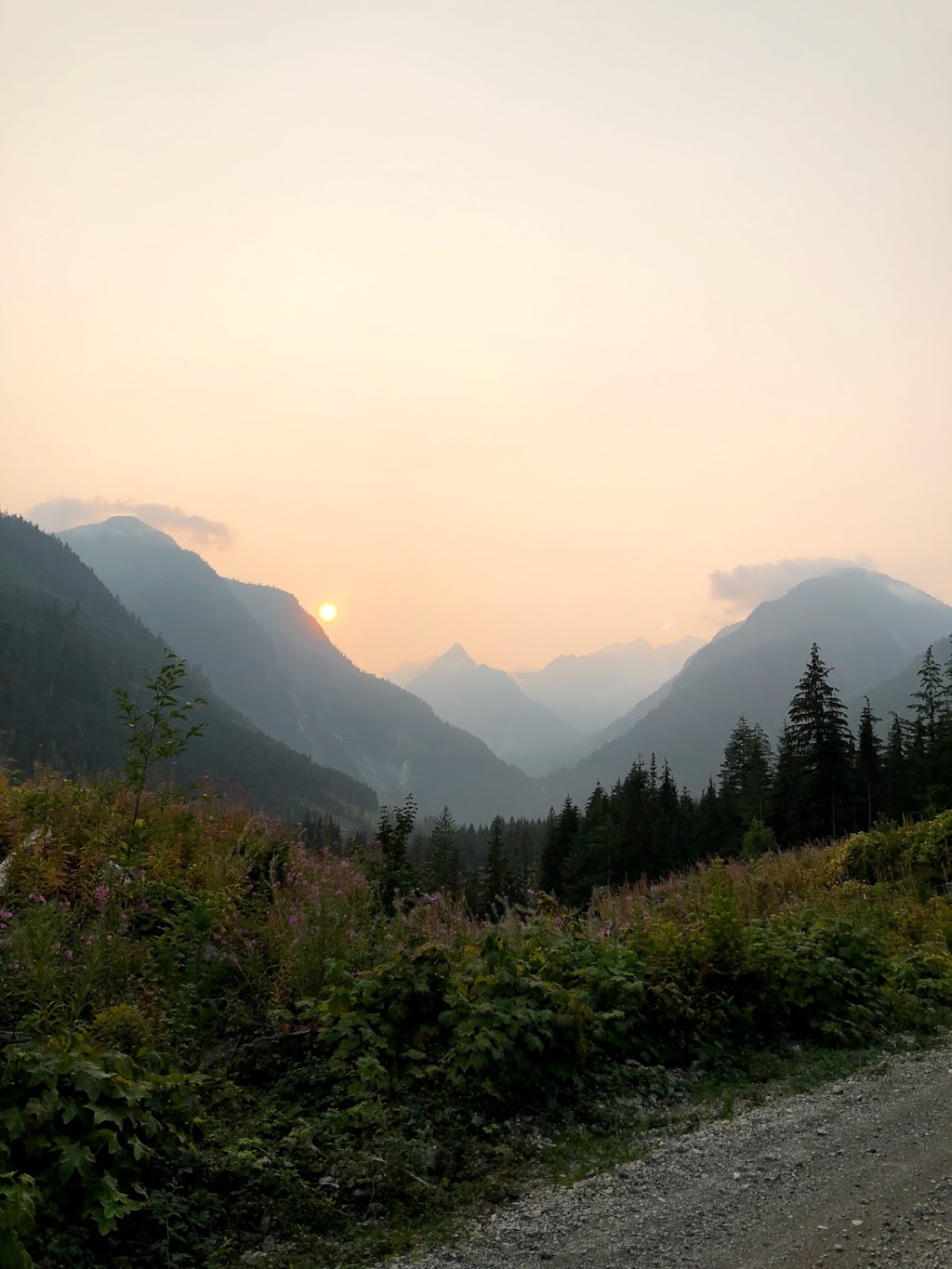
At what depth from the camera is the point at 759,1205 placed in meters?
4.24

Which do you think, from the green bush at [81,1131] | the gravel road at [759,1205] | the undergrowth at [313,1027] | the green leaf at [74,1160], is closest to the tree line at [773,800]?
the undergrowth at [313,1027]

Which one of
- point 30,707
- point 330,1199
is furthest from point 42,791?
point 30,707

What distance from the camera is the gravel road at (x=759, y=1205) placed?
12.4 ft

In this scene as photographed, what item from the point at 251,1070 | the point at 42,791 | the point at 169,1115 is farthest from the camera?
the point at 42,791

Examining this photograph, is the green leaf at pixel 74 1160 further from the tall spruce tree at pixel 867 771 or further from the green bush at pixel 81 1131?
the tall spruce tree at pixel 867 771

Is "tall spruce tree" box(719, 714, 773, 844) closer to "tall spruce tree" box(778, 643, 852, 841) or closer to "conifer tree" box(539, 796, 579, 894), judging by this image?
"tall spruce tree" box(778, 643, 852, 841)

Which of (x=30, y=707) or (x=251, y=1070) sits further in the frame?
(x=30, y=707)

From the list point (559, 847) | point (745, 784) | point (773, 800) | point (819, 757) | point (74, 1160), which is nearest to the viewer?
point (74, 1160)

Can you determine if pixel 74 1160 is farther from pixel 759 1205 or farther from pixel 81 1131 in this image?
pixel 759 1205

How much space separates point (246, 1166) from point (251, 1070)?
3.77ft

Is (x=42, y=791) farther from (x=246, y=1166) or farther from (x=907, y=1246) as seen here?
(x=907, y=1246)

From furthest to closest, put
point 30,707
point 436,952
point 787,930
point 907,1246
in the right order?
1. point 30,707
2. point 787,930
3. point 436,952
4. point 907,1246

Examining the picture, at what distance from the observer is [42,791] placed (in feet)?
29.9

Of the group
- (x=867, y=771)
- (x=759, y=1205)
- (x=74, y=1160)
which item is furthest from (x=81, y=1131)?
(x=867, y=771)
